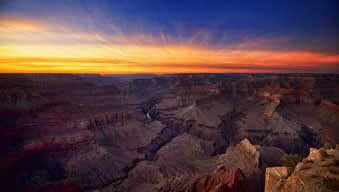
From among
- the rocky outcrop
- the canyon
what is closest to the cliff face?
the canyon

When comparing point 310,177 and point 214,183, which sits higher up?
point 310,177

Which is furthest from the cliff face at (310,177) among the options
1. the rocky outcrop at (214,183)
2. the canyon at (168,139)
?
the rocky outcrop at (214,183)

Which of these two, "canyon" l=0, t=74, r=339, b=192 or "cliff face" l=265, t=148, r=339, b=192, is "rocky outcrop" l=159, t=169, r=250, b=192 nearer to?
"canyon" l=0, t=74, r=339, b=192

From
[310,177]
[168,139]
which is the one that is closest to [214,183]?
[310,177]

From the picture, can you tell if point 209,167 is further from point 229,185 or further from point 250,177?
point 229,185

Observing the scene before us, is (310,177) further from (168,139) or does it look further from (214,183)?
(168,139)

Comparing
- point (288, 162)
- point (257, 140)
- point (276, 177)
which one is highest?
point (276, 177)

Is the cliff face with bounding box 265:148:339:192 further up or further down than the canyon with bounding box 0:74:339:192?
further up

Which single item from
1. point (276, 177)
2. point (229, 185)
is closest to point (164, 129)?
point (229, 185)

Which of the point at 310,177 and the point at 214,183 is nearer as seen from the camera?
the point at 310,177
